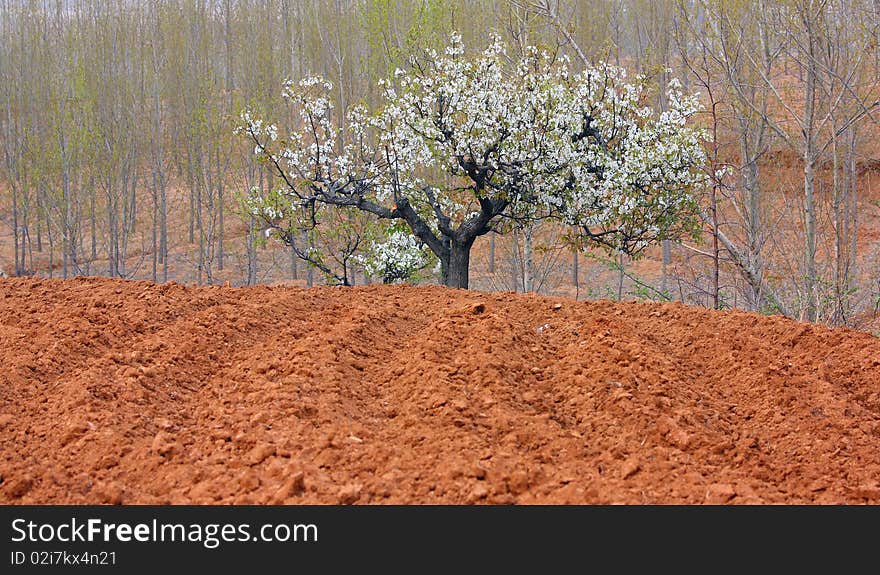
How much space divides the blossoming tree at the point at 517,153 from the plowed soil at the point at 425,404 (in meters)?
3.47

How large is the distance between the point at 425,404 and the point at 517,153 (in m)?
5.76

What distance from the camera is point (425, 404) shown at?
386 cm

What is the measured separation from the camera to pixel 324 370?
430 centimetres

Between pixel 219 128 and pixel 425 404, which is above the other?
pixel 219 128

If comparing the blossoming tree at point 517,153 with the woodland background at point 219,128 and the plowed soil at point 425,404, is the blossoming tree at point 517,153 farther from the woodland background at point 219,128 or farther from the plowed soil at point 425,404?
the woodland background at point 219,128

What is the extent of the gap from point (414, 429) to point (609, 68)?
6722mm

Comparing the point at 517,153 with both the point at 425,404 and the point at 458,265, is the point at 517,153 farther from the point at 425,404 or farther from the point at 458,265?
the point at 425,404

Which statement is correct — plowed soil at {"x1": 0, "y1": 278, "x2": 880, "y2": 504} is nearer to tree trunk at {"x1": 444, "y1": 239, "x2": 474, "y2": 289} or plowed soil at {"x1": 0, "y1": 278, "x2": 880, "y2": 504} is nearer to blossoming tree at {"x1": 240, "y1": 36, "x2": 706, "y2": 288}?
blossoming tree at {"x1": 240, "y1": 36, "x2": 706, "y2": 288}

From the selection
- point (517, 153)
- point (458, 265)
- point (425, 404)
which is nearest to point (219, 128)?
point (458, 265)

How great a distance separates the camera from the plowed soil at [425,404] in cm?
306

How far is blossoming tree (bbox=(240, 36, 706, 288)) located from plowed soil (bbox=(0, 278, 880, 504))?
347 cm

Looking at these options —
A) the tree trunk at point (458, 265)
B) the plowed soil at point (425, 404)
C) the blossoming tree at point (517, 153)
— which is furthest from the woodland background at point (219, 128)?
the plowed soil at point (425, 404)

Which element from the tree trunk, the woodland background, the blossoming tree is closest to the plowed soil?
the blossoming tree

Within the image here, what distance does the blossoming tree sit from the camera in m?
9.02
